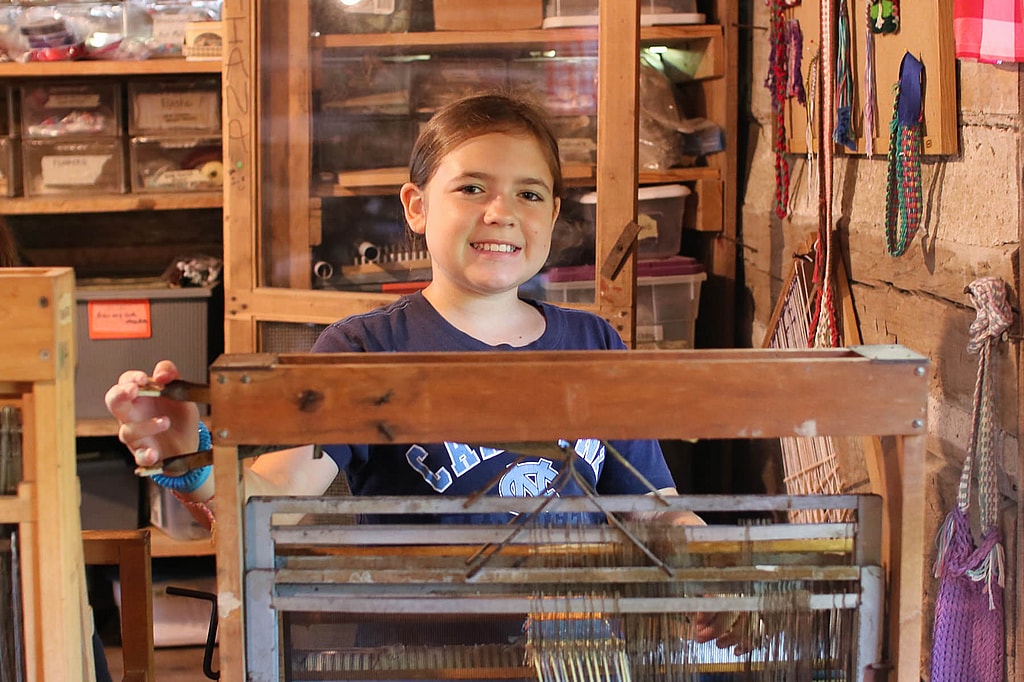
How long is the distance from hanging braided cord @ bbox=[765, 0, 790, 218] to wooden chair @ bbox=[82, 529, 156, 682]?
60.6 inches

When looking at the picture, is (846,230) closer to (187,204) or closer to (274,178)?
(274,178)

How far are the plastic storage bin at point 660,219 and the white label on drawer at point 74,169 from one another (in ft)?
4.41

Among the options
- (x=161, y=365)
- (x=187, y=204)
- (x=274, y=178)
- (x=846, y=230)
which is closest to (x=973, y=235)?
(x=846, y=230)

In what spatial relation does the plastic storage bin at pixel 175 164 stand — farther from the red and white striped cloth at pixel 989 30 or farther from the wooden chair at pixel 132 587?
the red and white striped cloth at pixel 989 30

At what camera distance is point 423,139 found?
150 centimetres

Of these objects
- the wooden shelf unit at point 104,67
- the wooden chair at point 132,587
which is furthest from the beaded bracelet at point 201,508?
the wooden shelf unit at point 104,67

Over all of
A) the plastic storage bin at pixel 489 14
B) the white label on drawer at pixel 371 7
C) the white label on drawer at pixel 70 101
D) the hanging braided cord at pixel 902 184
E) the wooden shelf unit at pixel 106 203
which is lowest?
the hanging braided cord at pixel 902 184

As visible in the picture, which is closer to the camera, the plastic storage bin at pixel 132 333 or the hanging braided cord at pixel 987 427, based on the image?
the hanging braided cord at pixel 987 427

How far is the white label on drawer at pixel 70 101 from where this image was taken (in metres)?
2.92

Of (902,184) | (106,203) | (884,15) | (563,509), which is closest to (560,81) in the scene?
(884,15)

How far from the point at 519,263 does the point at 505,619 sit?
506 millimetres

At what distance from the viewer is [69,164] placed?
290 cm

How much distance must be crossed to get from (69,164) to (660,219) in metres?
1.48

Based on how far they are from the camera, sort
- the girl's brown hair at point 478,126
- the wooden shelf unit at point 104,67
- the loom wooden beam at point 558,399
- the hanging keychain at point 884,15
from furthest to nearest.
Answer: the wooden shelf unit at point 104,67 → the hanging keychain at point 884,15 → the girl's brown hair at point 478,126 → the loom wooden beam at point 558,399
